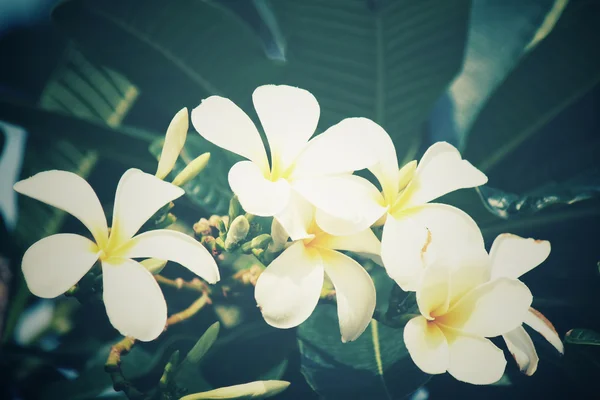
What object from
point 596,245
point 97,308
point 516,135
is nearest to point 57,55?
point 97,308

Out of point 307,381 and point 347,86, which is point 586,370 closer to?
point 307,381

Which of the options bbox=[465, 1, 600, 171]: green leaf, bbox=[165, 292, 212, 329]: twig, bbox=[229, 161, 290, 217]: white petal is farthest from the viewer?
bbox=[465, 1, 600, 171]: green leaf

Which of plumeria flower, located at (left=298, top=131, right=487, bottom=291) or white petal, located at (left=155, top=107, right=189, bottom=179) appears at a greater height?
white petal, located at (left=155, top=107, right=189, bottom=179)

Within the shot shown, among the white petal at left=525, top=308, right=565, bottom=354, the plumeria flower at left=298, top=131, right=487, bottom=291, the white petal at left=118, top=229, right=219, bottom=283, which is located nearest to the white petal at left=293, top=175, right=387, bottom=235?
the plumeria flower at left=298, top=131, right=487, bottom=291

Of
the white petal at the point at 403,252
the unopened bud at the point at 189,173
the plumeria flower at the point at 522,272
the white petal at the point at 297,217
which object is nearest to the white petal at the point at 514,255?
the plumeria flower at the point at 522,272

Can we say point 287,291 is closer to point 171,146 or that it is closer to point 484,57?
point 171,146

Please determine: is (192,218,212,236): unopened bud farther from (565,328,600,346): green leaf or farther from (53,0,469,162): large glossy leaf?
(565,328,600,346): green leaf

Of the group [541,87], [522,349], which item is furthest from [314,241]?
[541,87]

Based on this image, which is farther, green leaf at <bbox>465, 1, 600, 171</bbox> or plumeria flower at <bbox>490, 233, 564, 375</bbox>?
green leaf at <bbox>465, 1, 600, 171</bbox>

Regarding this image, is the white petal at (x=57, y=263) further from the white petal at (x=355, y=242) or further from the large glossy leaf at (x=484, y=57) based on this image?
the large glossy leaf at (x=484, y=57)

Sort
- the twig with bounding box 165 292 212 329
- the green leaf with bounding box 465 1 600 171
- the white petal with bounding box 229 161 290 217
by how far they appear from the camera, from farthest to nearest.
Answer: the green leaf with bounding box 465 1 600 171, the twig with bounding box 165 292 212 329, the white petal with bounding box 229 161 290 217
